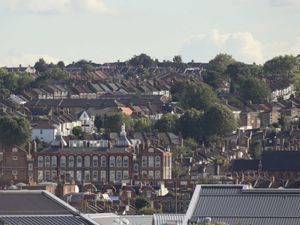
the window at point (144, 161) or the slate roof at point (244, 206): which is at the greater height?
the window at point (144, 161)

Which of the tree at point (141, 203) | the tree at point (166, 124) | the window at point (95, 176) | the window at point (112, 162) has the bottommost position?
the tree at point (141, 203)

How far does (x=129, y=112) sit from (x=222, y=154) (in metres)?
28.8

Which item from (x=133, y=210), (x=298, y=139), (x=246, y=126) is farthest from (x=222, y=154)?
(x=133, y=210)

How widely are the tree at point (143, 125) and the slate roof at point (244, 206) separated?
82.7m

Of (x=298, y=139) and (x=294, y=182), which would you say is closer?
(x=294, y=182)

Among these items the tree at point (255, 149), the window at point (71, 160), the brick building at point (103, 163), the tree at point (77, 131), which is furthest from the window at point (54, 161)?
the tree at point (77, 131)

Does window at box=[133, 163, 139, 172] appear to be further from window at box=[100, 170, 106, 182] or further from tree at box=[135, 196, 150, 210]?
tree at box=[135, 196, 150, 210]

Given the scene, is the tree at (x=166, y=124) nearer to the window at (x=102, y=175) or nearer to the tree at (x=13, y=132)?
the tree at (x=13, y=132)

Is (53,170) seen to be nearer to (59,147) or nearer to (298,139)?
(59,147)

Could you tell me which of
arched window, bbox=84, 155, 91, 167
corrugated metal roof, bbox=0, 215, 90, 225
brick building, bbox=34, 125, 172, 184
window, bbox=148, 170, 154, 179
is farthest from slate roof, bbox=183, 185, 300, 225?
arched window, bbox=84, 155, 91, 167

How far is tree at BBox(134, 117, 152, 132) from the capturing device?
138 meters

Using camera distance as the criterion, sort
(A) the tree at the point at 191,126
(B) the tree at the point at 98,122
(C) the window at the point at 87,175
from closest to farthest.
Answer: (C) the window at the point at 87,175 < (A) the tree at the point at 191,126 < (B) the tree at the point at 98,122

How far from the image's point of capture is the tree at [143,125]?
453 ft

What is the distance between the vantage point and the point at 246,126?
150000mm
